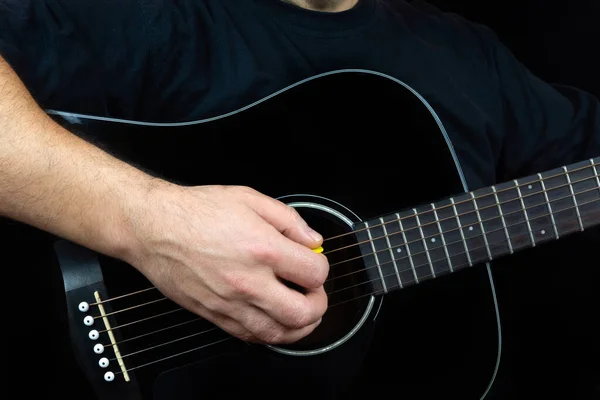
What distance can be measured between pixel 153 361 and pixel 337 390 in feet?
0.90

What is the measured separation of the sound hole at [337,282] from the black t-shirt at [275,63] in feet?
0.85

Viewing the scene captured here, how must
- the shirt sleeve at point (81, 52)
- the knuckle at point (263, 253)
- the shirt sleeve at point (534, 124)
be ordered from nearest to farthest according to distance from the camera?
the knuckle at point (263, 253) < the shirt sleeve at point (81, 52) < the shirt sleeve at point (534, 124)

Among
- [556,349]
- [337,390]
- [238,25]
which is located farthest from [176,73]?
[556,349]

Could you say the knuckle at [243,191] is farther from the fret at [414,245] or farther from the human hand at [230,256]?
the fret at [414,245]

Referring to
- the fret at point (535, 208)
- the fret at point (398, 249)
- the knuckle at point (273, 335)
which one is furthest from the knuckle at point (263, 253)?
the fret at point (535, 208)

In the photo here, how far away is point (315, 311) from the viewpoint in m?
0.84

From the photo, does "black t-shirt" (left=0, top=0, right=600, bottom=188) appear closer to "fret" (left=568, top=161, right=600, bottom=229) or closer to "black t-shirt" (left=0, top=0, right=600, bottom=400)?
"black t-shirt" (left=0, top=0, right=600, bottom=400)

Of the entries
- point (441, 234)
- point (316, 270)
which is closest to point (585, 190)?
point (441, 234)

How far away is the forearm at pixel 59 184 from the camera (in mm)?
813

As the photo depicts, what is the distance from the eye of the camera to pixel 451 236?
3.20 feet

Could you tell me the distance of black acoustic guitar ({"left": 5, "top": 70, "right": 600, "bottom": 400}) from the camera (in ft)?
2.85

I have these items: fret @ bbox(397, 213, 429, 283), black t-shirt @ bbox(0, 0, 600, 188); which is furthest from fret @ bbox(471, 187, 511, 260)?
black t-shirt @ bbox(0, 0, 600, 188)

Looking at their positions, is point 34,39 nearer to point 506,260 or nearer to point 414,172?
point 414,172

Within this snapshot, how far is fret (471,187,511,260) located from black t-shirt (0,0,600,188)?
0.23 meters
